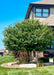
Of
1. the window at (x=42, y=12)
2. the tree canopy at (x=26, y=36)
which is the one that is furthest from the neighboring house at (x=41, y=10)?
the tree canopy at (x=26, y=36)

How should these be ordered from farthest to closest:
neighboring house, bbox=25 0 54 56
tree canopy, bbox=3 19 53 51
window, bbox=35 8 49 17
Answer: window, bbox=35 8 49 17 < neighboring house, bbox=25 0 54 56 < tree canopy, bbox=3 19 53 51

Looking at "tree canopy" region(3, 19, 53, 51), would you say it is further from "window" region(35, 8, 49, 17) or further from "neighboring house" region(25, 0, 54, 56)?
"window" region(35, 8, 49, 17)

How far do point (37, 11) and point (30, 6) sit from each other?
173 centimetres

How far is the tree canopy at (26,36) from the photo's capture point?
15883 millimetres

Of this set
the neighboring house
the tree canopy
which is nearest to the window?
the neighboring house

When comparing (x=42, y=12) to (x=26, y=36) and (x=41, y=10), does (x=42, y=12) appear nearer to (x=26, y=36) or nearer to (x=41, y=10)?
(x=41, y=10)

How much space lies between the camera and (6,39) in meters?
16.4

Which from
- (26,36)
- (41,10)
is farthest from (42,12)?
(26,36)

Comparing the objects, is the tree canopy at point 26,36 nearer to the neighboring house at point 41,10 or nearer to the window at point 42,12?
the neighboring house at point 41,10

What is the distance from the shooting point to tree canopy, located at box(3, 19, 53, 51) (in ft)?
Result: 52.1

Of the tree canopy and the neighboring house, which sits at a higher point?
the neighboring house

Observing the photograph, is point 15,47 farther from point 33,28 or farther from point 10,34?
point 33,28

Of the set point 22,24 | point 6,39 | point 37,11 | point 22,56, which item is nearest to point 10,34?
point 6,39

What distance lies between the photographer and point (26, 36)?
16.1m
